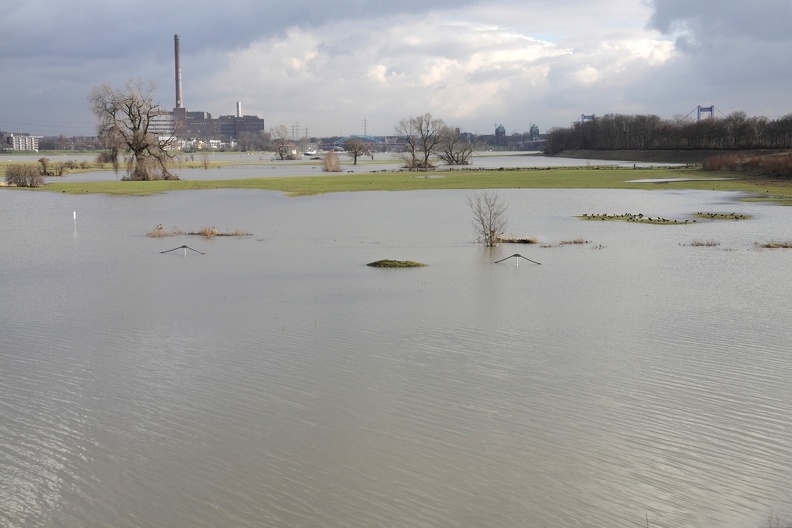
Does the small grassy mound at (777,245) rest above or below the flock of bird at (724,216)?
below

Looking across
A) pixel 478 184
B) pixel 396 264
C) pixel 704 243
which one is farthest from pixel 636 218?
pixel 478 184

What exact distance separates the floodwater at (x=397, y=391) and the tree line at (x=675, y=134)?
88.5m

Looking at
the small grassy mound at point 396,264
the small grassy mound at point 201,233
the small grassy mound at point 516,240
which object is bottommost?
the small grassy mound at point 396,264

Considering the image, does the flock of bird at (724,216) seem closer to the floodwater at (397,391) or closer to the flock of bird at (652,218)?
the flock of bird at (652,218)

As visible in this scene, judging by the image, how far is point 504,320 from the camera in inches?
652

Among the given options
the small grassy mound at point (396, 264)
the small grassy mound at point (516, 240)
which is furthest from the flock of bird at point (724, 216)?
the small grassy mound at point (396, 264)

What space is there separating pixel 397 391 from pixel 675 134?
385 feet

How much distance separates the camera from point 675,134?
4737 inches

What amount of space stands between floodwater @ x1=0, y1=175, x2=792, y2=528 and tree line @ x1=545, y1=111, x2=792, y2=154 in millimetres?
88512

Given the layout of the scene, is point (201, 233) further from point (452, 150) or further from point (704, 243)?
point (452, 150)

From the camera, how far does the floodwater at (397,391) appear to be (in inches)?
332

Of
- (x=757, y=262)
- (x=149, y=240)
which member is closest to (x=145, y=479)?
(x=757, y=262)

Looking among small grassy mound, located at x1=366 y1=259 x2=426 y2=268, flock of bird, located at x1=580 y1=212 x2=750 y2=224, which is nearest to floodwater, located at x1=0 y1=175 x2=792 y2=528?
small grassy mound, located at x1=366 y1=259 x2=426 y2=268

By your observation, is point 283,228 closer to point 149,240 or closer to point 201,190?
point 149,240
